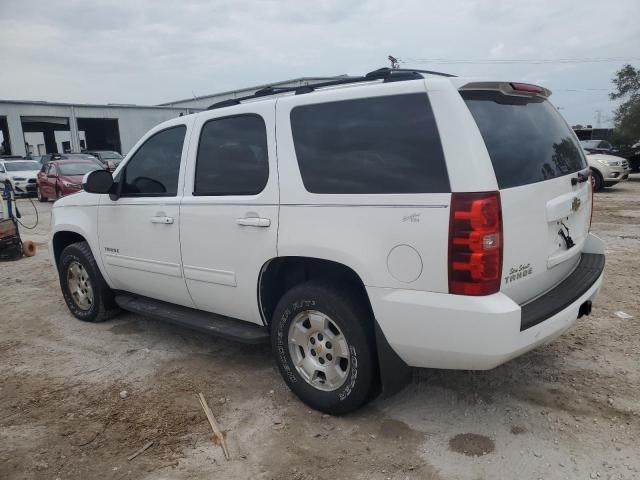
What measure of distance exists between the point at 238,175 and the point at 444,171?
5.05 ft

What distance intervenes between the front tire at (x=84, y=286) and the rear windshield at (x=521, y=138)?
3.83 m

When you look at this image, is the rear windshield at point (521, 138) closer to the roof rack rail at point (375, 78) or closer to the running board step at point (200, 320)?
the roof rack rail at point (375, 78)

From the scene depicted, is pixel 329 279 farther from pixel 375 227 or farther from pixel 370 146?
pixel 370 146

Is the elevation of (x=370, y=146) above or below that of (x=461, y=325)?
above

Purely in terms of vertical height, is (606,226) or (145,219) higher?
(145,219)

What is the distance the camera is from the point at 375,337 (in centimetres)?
293

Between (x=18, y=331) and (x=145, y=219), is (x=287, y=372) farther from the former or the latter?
(x=18, y=331)

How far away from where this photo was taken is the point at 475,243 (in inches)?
97.2

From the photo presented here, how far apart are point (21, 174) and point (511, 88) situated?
22.4m

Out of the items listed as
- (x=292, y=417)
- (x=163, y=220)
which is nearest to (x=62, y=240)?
(x=163, y=220)

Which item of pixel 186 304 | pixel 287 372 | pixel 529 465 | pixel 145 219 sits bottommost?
pixel 529 465

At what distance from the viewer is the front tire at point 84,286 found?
4.94 meters

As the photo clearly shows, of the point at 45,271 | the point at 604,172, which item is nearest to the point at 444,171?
the point at 45,271

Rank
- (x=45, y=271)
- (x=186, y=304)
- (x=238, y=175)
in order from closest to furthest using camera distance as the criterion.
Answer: (x=238, y=175), (x=186, y=304), (x=45, y=271)
